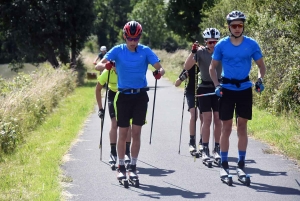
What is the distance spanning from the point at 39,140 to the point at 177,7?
35731 millimetres

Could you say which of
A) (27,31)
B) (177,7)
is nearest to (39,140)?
(27,31)

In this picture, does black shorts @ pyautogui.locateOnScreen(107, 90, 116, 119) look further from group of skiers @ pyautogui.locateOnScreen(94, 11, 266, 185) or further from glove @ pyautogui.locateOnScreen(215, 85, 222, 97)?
glove @ pyautogui.locateOnScreen(215, 85, 222, 97)

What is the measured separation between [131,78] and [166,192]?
154cm

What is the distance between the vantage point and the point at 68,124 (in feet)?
49.8

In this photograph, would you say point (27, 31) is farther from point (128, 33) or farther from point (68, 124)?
point (128, 33)

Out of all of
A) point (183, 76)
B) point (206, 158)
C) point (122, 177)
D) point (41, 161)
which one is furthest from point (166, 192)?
point (41, 161)

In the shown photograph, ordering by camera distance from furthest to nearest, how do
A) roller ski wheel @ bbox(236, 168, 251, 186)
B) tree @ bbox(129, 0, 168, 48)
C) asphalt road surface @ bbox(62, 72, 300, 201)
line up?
tree @ bbox(129, 0, 168, 48) → roller ski wheel @ bbox(236, 168, 251, 186) → asphalt road surface @ bbox(62, 72, 300, 201)

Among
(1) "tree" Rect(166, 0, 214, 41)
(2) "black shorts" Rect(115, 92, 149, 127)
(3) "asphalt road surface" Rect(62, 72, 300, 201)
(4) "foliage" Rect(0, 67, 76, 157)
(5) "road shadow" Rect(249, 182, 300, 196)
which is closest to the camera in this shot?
(5) "road shadow" Rect(249, 182, 300, 196)

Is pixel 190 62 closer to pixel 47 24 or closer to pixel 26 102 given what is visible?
pixel 26 102

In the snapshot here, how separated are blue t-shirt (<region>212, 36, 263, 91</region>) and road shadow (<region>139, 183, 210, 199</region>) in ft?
4.84

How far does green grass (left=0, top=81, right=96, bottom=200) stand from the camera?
7656mm

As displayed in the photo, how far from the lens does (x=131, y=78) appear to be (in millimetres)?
8039

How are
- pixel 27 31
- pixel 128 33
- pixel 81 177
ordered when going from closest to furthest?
pixel 128 33 < pixel 81 177 < pixel 27 31

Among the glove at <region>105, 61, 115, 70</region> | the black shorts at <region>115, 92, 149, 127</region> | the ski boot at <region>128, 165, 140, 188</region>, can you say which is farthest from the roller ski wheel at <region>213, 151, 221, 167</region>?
the glove at <region>105, 61, 115, 70</region>
